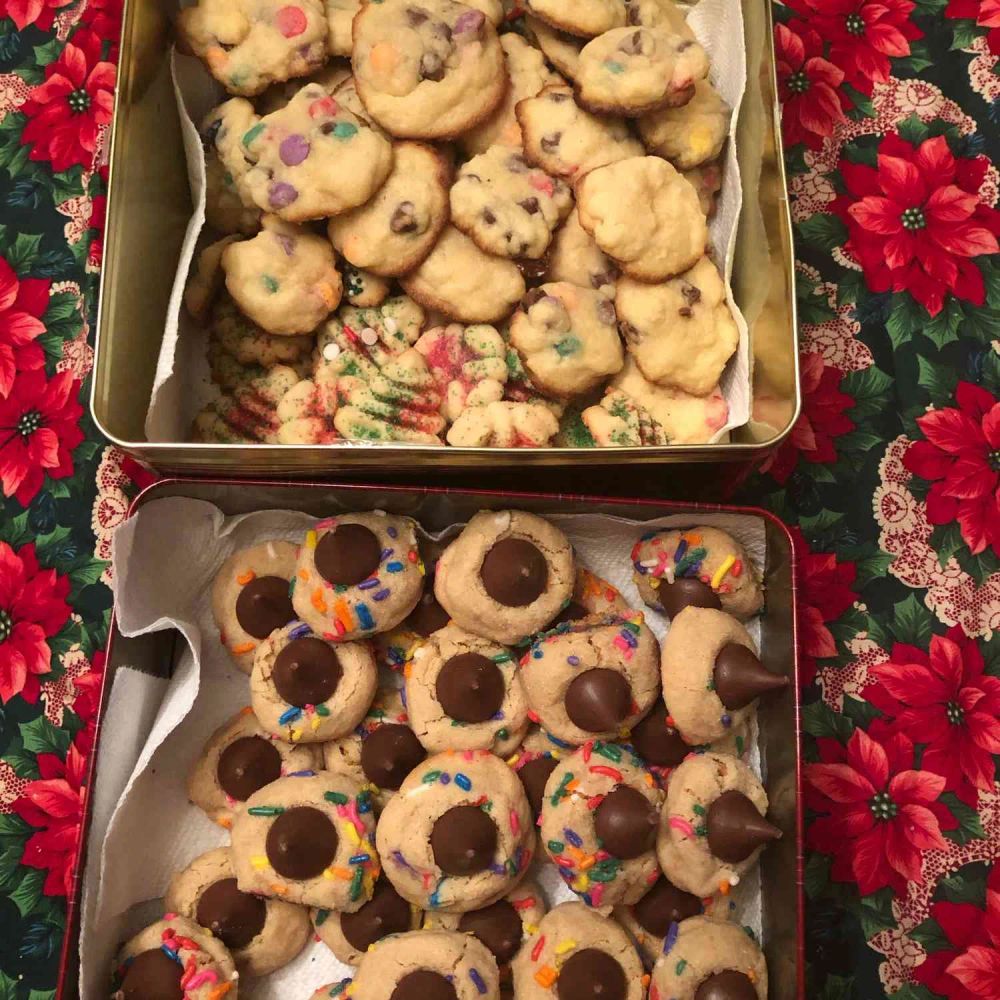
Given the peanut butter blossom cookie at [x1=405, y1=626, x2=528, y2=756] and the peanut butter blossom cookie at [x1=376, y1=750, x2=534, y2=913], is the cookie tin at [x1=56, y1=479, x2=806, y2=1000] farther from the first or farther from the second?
the peanut butter blossom cookie at [x1=376, y1=750, x2=534, y2=913]

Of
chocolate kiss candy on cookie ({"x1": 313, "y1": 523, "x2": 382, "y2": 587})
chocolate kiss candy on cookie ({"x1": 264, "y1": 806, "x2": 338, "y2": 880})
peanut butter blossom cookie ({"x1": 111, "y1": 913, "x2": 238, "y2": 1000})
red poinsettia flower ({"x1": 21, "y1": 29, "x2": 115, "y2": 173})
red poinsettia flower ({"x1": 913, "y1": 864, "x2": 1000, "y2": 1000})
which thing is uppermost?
red poinsettia flower ({"x1": 21, "y1": 29, "x2": 115, "y2": 173})

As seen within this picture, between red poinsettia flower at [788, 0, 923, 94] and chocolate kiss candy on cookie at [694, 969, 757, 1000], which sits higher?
red poinsettia flower at [788, 0, 923, 94]

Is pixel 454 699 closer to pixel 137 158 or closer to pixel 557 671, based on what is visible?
pixel 557 671

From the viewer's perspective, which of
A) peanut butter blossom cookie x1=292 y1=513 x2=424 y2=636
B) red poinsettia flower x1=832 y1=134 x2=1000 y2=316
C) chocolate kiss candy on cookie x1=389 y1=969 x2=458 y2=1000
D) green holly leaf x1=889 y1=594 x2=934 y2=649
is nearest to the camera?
chocolate kiss candy on cookie x1=389 y1=969 x2=458 y2=1000

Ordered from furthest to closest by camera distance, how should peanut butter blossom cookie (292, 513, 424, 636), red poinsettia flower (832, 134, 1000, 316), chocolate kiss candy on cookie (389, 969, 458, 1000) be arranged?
1. red poinsettia flower (832, 134, 1000, 316)
2. peanut butter blossom cookie (292, 513, 424, 636)
3. chocolate kiss candy on cookie (389, 969, 458, 1000)

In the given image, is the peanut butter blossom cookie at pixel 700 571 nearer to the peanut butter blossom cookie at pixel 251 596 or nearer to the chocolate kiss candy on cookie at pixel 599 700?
the chocolate kiss candy on cookie at pixel 599 700

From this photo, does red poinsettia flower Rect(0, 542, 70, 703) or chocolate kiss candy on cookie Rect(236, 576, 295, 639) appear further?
red poinsettia flower Rect(0, 542, 70, 703)

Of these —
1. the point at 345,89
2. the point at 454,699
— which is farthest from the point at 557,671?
the point at 345,89

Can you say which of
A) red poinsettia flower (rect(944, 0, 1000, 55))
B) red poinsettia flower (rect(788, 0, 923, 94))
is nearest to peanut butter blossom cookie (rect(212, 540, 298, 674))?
red poinsettia flower (rect(788, 0, 923, 94))
